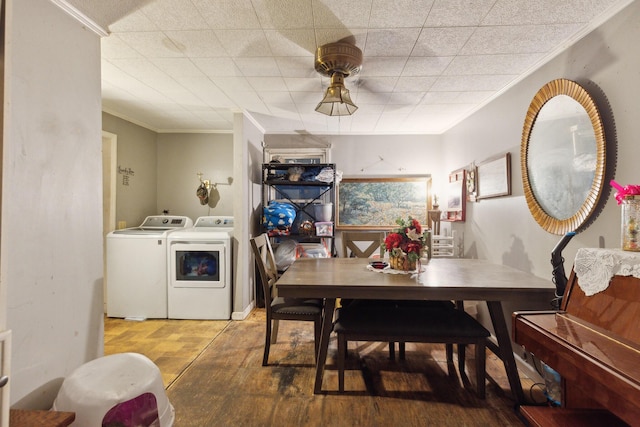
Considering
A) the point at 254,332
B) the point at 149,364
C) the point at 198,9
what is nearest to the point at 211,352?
the point at 254,332

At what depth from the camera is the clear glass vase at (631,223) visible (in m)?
1.27

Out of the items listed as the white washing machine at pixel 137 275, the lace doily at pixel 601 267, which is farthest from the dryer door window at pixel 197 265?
the lace doily at pixel 601 267

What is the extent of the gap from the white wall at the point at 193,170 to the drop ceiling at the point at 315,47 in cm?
96

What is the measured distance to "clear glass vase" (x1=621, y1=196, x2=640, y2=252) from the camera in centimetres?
127

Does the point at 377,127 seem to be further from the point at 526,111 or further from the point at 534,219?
the point at 534,219

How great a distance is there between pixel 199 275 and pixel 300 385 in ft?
6.05

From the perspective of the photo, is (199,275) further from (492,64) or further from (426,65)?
(492,64)

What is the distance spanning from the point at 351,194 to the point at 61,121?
3.31m

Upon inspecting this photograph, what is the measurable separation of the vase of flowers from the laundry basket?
163 centimetres

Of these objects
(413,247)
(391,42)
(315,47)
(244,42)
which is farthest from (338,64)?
(413,247)

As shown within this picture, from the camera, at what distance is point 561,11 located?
5.55ft

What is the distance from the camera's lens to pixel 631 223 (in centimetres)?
128

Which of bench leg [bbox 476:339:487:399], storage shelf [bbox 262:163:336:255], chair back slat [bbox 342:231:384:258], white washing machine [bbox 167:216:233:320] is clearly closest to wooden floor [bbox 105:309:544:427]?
bench leg [bbox 476:339:487:399]

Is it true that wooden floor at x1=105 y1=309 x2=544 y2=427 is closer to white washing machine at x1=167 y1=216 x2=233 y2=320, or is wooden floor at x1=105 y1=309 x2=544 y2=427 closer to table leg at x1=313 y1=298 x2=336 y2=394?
table leg at x1=313 y1=298 x2=336 y2=394
